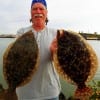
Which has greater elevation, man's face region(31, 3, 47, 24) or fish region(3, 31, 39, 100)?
man's face region(31, 3, 47, 24)

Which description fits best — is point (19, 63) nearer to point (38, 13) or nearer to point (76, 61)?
point (76, 61)

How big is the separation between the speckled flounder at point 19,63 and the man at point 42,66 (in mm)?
349

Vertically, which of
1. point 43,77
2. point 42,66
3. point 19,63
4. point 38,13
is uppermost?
point 38,13

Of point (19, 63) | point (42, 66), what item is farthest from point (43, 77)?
point (19, 63)

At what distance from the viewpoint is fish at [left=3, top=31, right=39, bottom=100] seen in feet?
14.2

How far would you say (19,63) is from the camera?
4.34 m

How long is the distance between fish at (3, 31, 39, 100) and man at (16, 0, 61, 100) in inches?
13.7

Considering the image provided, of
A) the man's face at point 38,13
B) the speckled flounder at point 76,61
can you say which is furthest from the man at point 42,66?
the speckled flounder at point 76,61

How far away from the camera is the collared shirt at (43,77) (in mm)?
4746

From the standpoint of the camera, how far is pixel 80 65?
4391 mm

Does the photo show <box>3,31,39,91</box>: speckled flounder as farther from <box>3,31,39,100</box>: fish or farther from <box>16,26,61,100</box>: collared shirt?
<box>16,26,61,100</box>: collared shirt

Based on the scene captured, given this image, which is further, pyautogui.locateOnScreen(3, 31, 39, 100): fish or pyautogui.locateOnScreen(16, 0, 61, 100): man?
pyautogui.locateOnScreen(16, 0, 61, 100): man

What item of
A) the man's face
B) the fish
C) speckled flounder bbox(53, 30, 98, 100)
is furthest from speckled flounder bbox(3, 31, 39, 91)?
the man's face

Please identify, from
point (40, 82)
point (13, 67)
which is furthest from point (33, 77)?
point (13, 67)
